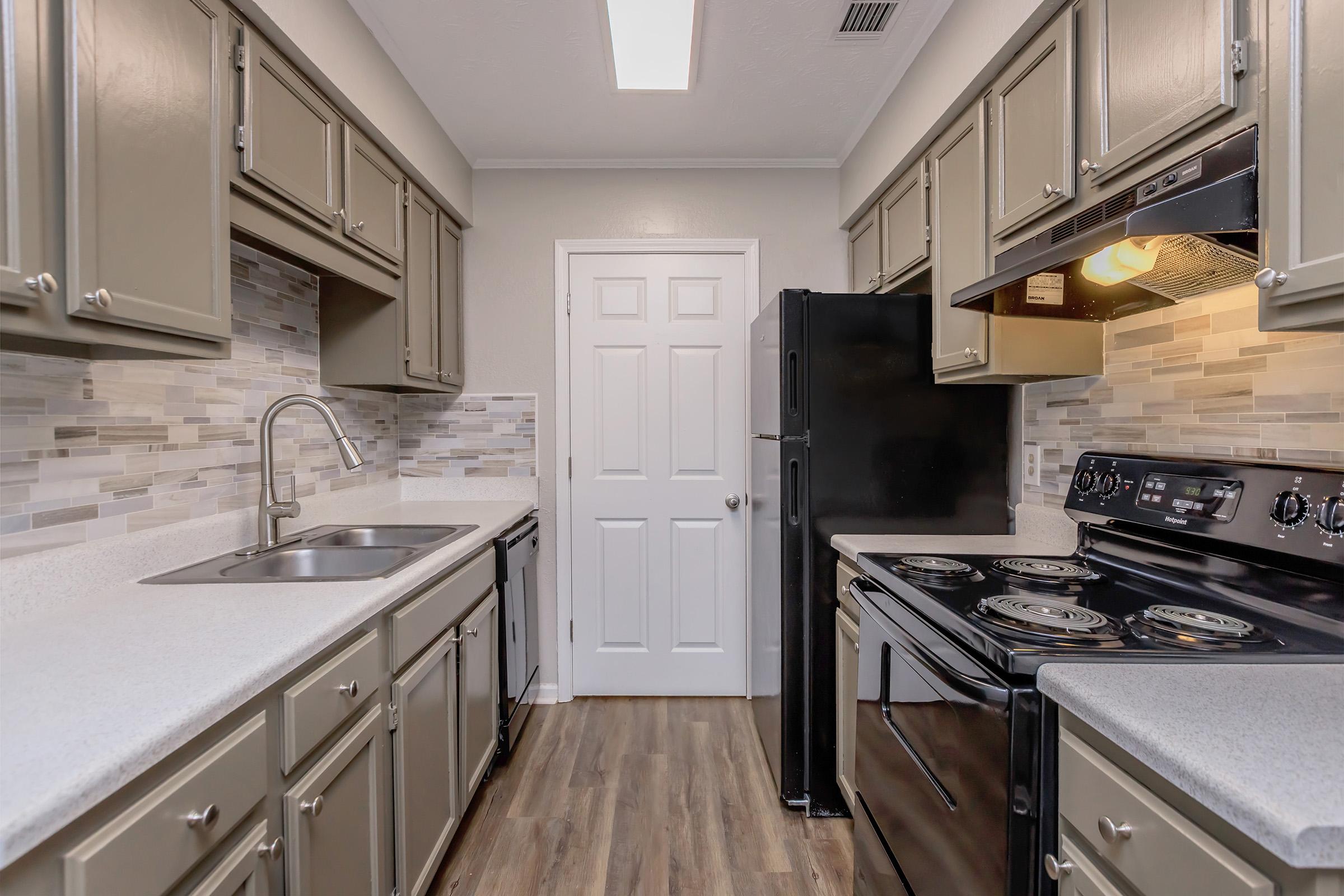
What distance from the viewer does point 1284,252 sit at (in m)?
0.88

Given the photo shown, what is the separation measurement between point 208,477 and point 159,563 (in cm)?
28

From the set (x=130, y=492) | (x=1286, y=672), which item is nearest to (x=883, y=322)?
(x=1286, y=672)

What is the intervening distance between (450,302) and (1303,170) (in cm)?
258

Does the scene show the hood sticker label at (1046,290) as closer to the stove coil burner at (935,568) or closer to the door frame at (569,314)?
the stove coil burner at (935,568)

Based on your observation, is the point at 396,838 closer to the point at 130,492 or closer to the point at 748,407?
the point at 130,492

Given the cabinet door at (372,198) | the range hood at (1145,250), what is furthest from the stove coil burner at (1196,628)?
the cabinet door at (372,198)

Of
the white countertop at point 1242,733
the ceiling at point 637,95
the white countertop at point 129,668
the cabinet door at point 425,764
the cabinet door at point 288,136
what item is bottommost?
the cabinet door at point 425,764

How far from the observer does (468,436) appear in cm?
285

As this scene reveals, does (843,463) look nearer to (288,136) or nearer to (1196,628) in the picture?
(1196,628)

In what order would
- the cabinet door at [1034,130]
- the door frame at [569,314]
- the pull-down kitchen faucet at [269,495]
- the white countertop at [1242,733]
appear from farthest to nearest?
the door frame at [569,314], the pull-down kitchen faucet at [269,495], the cabinet door at [1034,130], the white countertop at [1242,733]

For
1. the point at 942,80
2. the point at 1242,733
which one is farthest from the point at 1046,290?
the point at 1242,733

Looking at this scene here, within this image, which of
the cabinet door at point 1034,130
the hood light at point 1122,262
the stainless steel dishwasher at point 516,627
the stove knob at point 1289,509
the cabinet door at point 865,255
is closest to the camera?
the stove knob at point 1289,509

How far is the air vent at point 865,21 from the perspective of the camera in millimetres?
1789

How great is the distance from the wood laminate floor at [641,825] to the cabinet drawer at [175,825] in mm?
1071
